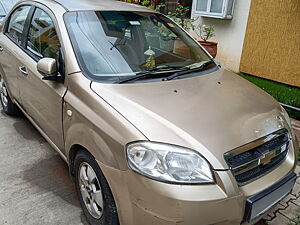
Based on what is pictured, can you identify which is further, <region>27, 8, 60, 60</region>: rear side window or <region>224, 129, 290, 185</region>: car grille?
<region>27, 8, 60, 60</region>: rear side window

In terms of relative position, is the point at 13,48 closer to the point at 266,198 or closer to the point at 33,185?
the point at 33,185

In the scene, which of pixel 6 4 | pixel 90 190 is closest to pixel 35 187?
pixel 90 190

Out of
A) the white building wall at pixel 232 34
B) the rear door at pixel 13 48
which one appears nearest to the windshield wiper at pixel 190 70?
the rear door at pixel 13 48

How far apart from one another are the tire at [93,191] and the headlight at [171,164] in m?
0.38

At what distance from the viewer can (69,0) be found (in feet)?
9.62

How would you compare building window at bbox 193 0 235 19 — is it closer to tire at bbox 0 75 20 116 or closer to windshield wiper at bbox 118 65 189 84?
windshield wiper at bbox 118 65 189 84

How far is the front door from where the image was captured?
2447mm

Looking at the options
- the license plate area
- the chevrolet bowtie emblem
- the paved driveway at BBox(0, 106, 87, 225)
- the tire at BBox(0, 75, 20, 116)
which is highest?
the chevrolet bowtie emblem

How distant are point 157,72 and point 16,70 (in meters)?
1.78

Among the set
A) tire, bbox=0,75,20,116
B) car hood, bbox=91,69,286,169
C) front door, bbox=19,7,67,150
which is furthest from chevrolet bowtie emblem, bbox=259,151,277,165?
tire, bbox=0,75,20,116

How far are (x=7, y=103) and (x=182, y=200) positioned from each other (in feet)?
10.7

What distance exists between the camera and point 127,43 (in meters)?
2.59

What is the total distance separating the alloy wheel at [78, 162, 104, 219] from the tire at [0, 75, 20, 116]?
2.23 m

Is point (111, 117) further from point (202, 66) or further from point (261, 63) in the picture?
point (261, 63)
